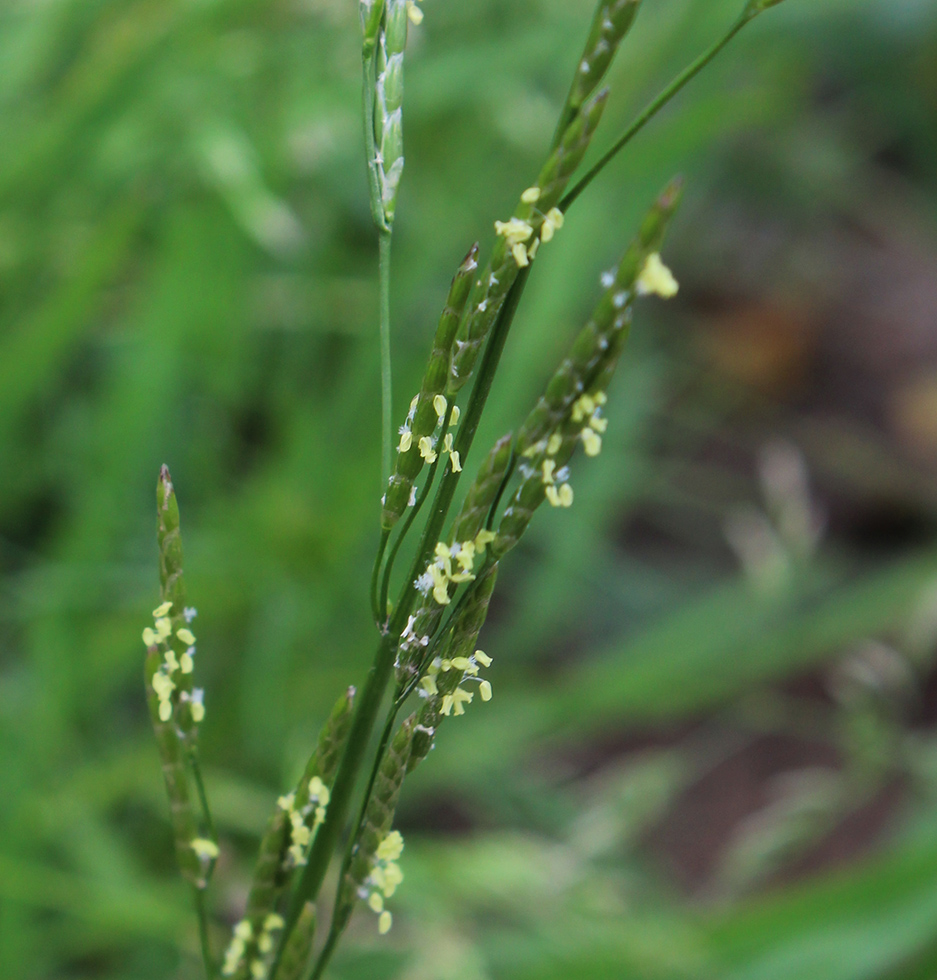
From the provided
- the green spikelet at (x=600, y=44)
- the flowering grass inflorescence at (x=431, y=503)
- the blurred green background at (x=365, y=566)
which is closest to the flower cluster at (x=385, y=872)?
the flowering grass inflorescence at (x=431, y=503)

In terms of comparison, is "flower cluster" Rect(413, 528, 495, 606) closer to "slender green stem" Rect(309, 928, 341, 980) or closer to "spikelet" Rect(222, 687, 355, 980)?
"spikelet" Rect(222, 687, 355, 980)

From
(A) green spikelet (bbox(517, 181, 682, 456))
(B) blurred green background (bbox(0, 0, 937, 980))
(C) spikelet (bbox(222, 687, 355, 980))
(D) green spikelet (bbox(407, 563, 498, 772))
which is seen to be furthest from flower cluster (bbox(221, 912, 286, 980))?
(B) blurred green background (bbox(0, 0, 937, 980))

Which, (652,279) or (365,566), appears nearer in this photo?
(652,279)

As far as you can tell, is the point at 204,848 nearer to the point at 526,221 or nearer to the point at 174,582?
the point at 174,582

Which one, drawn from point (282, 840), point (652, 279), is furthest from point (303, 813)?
point (652, 279)

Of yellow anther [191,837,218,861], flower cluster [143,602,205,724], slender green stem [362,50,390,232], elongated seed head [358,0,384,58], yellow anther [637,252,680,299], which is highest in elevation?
elongated seed head [358,0,384,58]

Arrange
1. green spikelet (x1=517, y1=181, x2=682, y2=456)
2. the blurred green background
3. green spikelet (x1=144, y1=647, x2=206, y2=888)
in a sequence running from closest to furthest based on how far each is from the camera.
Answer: green spikelet (x1=517, y1=181, x2=682, y2=456)
green spikelet (x1=144, y1=647, x2=206, y2=888)
the blurred green background

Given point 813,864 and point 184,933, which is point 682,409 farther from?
point 184,933
